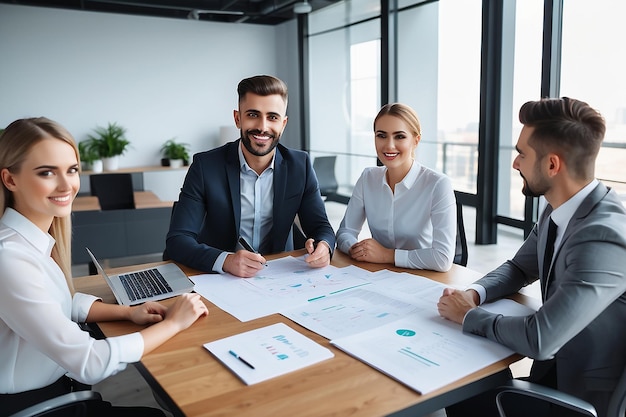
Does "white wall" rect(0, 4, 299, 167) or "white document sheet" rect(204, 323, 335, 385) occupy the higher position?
"white wall" rect(0, 4, 299, 167)

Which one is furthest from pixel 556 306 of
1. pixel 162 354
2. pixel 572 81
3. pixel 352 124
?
pixel 352 124

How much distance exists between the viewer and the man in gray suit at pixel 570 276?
1.22m

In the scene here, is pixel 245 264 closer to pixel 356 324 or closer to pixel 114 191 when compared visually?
pixel 356 324

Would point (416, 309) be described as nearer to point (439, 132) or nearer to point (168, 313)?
point (168, 313)

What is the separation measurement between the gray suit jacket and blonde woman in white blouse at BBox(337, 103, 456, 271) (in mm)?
794

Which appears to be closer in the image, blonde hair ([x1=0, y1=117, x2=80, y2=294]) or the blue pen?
the blue pen

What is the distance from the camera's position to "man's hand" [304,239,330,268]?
1969 mm

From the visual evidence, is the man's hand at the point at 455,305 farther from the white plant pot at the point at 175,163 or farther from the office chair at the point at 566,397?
the white plant pot at the point at 175,163

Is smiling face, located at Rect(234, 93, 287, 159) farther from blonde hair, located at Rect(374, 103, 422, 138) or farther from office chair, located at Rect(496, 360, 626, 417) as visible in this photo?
office chair, located at Rect(496, 360, 626, 417)

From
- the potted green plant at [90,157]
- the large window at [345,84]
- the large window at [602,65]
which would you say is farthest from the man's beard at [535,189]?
the potted green plant at [90,157]

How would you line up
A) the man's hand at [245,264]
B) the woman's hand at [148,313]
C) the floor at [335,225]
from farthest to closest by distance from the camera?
the floor at [335,225]
the man's hand at [245,264]
the woman's hand at [148,313]

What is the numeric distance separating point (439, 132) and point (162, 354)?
600cm

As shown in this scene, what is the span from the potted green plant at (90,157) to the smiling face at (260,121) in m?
5.92

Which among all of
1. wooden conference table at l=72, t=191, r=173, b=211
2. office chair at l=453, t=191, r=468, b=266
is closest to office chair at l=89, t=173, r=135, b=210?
wooden conference table at l=72, t=191, r=173, b=211
